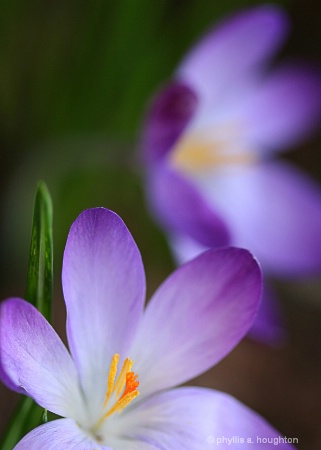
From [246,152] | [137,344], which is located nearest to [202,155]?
[246,152]

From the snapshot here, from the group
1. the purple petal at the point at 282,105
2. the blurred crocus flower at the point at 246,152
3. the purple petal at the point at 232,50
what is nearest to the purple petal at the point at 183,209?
the blurred crocus flower at the point at 246,152

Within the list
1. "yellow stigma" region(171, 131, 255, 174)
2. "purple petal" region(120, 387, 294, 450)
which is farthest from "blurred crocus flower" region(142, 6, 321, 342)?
"purple petal" region(120, 387, 294, 450)

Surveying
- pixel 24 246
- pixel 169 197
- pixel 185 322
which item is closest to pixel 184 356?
pixel 185 322

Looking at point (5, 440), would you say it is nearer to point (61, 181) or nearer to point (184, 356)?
point (184, 356)

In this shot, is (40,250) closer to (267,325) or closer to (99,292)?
(99,292)

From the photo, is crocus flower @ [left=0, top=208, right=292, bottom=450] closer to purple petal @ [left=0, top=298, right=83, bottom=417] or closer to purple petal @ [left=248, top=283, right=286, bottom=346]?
purple petal @ [left=0, top=298, right=83, bottom=417]

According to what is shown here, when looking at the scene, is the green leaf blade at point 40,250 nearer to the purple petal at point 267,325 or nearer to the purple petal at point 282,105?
the purple petal at point 267,325
